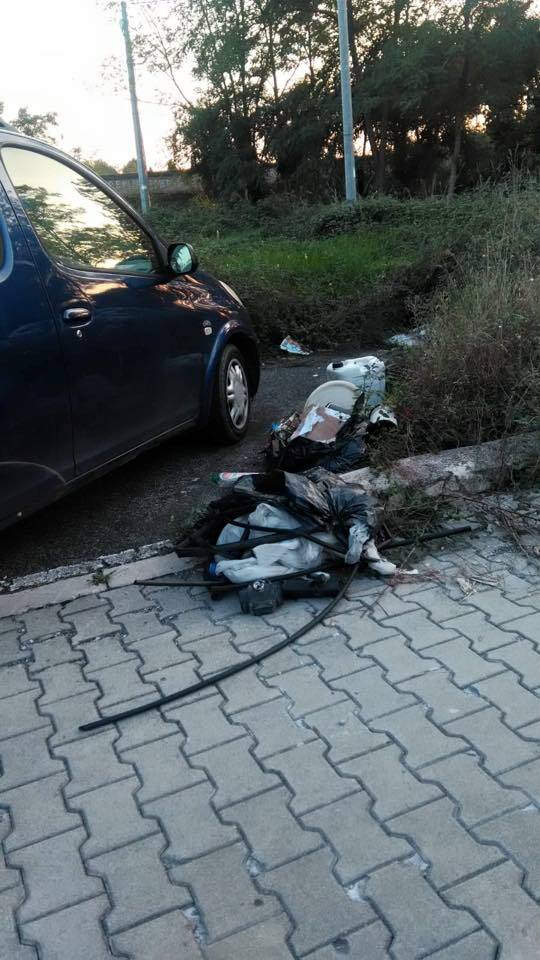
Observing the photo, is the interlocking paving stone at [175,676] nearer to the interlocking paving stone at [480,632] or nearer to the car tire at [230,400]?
the interlocking paving stone at [480,632]

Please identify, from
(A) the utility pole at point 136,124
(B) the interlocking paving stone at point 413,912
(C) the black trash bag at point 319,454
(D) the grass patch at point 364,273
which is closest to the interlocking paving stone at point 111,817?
(B) the interlocking paving stone at point 413,912

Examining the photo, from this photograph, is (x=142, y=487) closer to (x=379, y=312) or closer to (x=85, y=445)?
A: (x=85, y=445)

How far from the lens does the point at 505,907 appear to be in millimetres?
2006

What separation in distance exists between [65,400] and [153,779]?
6.46 feet

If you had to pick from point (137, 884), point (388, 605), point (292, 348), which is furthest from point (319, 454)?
point (292, 348)

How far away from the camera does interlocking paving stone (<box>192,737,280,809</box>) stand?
251 centimetres

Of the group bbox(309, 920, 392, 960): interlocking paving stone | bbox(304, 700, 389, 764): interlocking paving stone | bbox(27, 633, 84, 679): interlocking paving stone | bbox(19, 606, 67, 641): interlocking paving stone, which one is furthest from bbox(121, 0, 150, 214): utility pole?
bbox(309, 920, 392, 960): interlocking paving stone

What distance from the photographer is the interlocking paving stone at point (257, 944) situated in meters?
1.95

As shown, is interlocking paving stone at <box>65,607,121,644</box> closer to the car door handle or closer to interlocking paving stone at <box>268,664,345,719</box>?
interlocking paving stone at <box>268,664,345,719</box>

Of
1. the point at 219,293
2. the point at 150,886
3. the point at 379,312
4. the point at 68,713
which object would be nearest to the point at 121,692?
the point at 68,713

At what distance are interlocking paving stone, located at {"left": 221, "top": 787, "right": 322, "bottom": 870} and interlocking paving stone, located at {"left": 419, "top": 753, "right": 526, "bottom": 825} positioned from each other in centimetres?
44

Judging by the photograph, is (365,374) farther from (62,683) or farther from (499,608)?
(62,683)

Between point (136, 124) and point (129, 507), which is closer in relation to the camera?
point (129, 507)

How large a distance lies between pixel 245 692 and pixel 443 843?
102 centimetres
